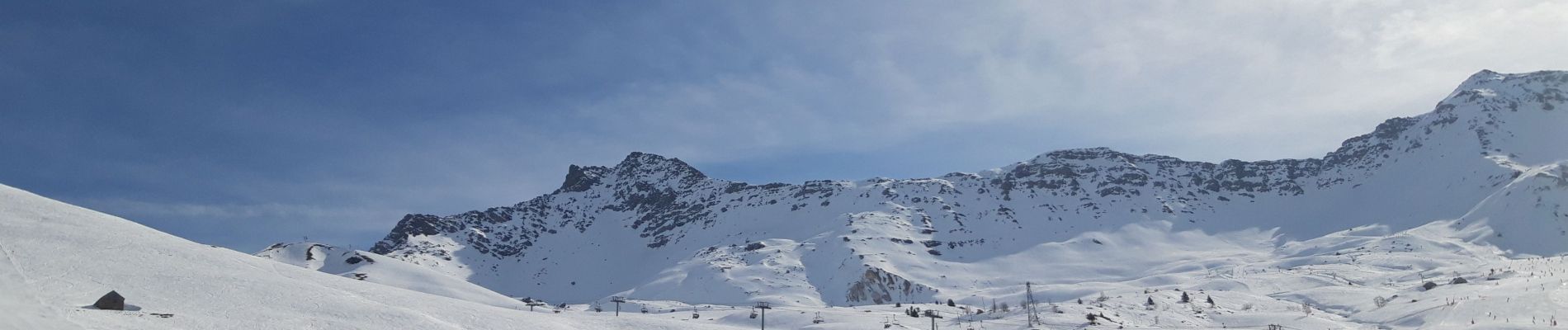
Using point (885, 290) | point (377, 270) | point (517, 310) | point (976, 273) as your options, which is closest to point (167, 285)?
point (517, 310)

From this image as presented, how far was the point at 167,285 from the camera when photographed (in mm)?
38594

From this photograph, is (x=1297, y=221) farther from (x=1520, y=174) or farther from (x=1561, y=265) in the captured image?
(x=1561, y=265)

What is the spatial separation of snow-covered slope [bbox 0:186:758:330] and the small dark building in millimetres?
471

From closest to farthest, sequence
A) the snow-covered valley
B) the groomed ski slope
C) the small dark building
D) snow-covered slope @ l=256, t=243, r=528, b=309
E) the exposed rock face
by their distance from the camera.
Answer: the small dark building < the groomed ski slope < the snow-covered valley < snow-covered slope @ l=256, t=243, r=528, b=309 < the exposed rock face

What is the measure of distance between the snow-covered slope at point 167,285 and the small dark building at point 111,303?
1.55 ft

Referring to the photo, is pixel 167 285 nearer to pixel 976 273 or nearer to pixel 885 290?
pixel 885 290

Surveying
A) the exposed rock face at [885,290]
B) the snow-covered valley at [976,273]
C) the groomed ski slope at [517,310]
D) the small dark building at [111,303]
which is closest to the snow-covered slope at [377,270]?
the snow-covered valley at [976,273]

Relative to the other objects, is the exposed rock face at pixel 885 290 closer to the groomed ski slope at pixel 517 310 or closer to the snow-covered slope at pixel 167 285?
the groomed ski slope at pixel 517 310

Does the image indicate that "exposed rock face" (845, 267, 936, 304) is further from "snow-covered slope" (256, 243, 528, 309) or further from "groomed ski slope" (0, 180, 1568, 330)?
"snow-covered slope" (256, 243, 528, 309)

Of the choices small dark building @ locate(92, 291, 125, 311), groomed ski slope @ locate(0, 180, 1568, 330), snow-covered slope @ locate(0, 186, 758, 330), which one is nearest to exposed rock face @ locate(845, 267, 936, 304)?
groomed ski slope @ locate(0, 180, 1568, 330)

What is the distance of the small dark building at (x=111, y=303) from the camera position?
109ft

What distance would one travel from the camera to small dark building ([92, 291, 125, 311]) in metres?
33.1

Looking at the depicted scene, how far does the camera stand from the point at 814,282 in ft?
487

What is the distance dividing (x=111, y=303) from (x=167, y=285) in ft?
17.6
